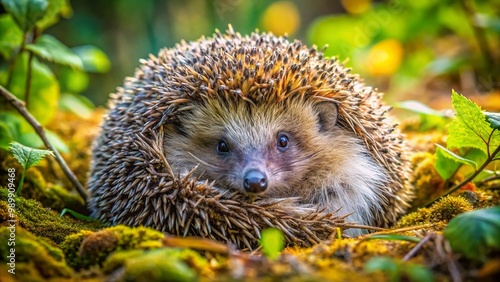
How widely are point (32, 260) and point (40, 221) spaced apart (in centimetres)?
63

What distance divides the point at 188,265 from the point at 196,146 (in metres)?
1.00

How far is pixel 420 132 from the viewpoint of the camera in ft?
12.5

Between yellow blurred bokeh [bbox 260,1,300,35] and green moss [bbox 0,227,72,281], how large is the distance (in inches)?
215

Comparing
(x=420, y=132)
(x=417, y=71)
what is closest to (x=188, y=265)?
(x=420, y=132)

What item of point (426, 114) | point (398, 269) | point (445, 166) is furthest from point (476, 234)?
point (426, 114)

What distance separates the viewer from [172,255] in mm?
1736

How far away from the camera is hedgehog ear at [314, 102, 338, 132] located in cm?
265

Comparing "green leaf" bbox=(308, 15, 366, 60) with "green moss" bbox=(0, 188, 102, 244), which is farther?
"green leaf" bbox=(308, 15, 366, 60)

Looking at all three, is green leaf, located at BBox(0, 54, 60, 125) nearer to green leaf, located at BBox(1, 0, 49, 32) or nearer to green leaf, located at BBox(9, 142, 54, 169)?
green leaf, located at BBox(1, 0, 49, 32)

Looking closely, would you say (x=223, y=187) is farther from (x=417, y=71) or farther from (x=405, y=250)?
(x=417, y=71)

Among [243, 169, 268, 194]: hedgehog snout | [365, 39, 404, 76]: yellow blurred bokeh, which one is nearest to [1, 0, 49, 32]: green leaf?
[243, 169, 268, 194]: hedgehog snout

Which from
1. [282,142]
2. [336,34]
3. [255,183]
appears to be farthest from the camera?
[336,34]

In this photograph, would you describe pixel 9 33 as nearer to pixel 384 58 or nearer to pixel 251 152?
pixel 251 152

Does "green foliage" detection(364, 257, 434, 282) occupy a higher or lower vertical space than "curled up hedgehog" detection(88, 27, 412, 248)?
lower
